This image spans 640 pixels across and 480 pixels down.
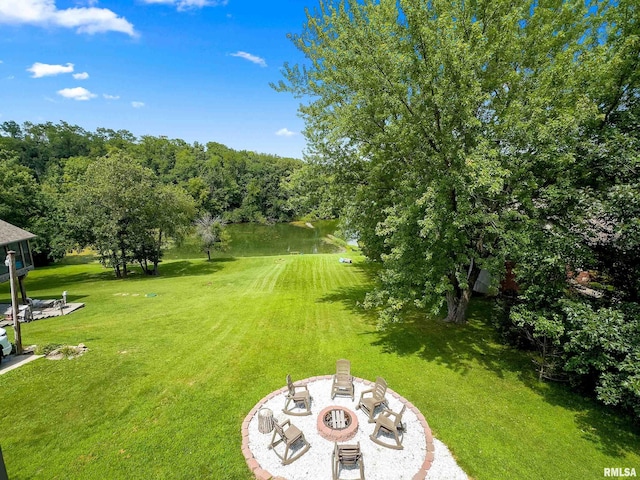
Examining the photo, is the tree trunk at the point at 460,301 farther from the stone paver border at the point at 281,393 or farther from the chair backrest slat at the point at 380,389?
the chair backrest slat at the point at 380,389

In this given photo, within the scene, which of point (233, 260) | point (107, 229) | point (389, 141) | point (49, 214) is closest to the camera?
point (389, 141)

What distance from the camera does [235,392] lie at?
9.64 m

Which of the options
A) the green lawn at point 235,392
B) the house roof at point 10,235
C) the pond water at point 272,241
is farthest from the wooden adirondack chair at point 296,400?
the pond water at point 272,241

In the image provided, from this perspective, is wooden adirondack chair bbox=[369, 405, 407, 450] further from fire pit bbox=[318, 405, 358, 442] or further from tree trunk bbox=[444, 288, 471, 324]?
tree trunk bbox=[444, 288, 471, 324]

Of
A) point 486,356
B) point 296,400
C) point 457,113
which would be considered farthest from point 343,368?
point 457,113

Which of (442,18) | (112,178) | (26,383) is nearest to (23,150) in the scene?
(112,178)

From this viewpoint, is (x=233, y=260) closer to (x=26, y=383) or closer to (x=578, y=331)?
(x=26, y=383)

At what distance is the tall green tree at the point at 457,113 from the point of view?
9781 millimetres

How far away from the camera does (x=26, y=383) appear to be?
959 centimetres

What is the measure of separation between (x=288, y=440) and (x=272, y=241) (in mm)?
55359

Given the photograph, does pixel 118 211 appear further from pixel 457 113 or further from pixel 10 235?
pixel 457 113

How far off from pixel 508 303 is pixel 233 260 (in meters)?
31.5

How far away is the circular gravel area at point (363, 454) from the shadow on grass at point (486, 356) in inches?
149

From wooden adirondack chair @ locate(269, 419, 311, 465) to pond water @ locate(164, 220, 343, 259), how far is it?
35.3 m
